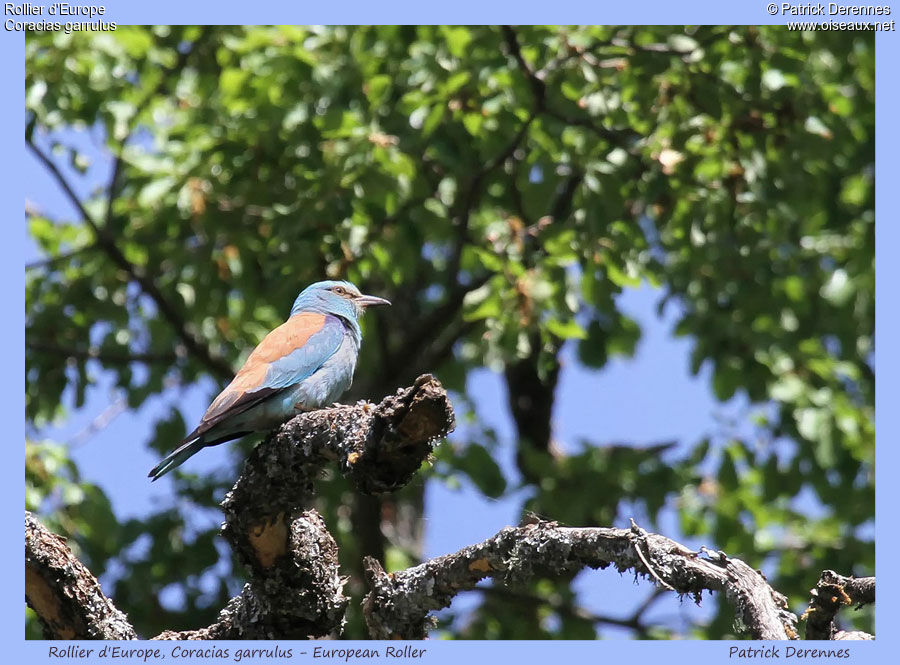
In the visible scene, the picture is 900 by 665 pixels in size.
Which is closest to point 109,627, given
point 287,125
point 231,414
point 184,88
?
point 231,414

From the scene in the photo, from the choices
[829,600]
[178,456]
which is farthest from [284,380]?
[829,600]

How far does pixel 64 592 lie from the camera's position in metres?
4.04

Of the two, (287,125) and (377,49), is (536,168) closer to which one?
(377,49)

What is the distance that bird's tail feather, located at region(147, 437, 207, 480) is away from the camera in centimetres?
493

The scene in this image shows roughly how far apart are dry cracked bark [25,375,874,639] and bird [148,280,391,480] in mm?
916

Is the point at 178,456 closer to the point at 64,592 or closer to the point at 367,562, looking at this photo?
the point at 64,592

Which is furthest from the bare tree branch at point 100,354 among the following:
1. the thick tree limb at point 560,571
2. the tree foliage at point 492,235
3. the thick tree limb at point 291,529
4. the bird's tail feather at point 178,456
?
the thick tree limb at point 560,571

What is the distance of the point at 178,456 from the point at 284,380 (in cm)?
61

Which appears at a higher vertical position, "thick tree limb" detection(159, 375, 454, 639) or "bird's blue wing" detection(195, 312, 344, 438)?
"bird's blue wing" detection(195, 312, 344, 438)

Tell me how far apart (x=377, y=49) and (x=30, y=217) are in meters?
3.10

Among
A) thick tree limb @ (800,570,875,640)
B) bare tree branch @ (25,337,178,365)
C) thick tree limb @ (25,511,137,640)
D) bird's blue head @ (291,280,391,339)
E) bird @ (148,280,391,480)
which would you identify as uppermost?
bare tree branch @ (25,337,178,365)

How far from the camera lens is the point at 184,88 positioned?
827 cm

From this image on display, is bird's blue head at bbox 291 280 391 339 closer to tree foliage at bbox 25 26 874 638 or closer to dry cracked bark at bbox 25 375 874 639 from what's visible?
tree foliage at bbox 25 26 874 638

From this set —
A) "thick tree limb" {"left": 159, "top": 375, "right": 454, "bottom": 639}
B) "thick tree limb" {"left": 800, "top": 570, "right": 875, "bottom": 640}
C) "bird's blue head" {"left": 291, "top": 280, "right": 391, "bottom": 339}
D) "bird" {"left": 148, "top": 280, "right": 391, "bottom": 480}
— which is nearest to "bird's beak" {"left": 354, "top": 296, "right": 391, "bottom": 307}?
"bird's blue head" {"left": 291, "top": 280, "right": 391, "bottom": 339}
